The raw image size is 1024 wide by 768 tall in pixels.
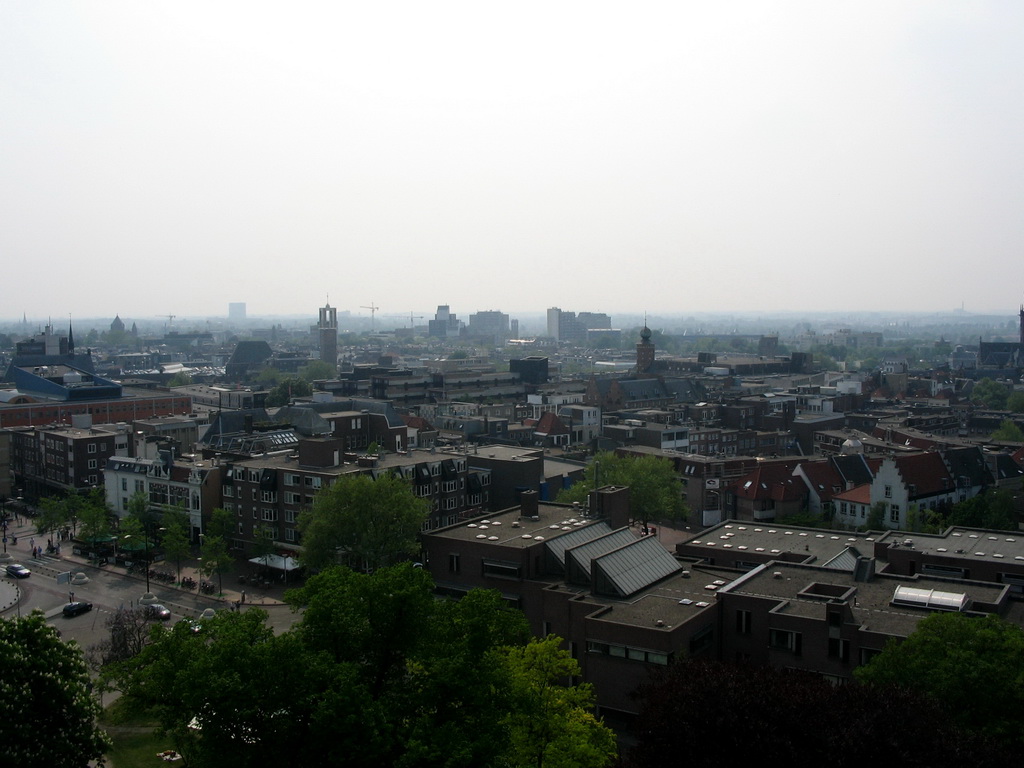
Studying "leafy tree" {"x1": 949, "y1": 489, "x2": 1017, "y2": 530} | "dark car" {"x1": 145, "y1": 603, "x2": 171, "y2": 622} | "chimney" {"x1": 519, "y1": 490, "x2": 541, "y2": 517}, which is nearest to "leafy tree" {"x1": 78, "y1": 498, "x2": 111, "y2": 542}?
"dark car" {"x1": 145, "y1": 603, "x2": 171, "y2": 622}

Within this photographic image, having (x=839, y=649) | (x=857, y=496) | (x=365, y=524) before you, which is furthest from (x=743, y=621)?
(x=857, y=496)

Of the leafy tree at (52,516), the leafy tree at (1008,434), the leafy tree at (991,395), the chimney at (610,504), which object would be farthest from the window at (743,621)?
the leafy tree at (991,395)

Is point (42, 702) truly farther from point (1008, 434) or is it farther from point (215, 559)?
point (1008, 434)

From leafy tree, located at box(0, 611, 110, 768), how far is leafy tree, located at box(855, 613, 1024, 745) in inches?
770

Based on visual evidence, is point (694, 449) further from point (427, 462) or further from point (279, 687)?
point (279, 687)

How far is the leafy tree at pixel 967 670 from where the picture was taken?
24.0 meters

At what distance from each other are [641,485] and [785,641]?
27.2 m

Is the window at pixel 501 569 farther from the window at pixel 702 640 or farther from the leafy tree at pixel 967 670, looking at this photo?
the leafy tree at pixel 967 670

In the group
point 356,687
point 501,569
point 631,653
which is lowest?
point 631,653

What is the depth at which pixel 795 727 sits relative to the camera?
848 inches

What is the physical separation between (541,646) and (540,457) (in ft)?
118

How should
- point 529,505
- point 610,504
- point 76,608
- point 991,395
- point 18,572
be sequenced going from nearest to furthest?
point 529,505 → point 610,504 → point 76,608 → point 18,572 → point 991,395

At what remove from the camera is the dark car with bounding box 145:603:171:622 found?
43.2 meters

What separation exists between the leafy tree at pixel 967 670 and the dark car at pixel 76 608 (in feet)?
125
